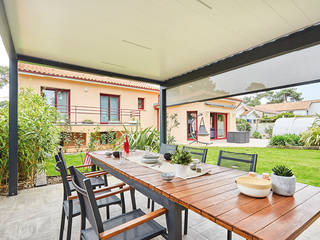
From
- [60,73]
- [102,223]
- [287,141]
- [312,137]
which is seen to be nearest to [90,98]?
[60,73]

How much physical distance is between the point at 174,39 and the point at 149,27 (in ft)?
1.54

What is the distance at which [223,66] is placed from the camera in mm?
3318

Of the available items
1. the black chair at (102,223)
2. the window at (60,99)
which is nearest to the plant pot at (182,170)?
the black chair at (102,223)

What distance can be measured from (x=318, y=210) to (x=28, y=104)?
494 centimetres

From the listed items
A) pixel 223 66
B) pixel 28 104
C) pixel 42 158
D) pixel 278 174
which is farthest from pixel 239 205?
pixel 28 104

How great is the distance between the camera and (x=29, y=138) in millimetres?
3408

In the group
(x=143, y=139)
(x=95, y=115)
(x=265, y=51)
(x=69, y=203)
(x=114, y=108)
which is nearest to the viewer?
(x=69, y=203)

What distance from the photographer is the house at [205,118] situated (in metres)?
9.57

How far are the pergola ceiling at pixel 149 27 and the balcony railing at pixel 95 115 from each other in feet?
13.8

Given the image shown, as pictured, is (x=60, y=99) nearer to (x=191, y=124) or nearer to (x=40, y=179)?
(x=40, y=179)

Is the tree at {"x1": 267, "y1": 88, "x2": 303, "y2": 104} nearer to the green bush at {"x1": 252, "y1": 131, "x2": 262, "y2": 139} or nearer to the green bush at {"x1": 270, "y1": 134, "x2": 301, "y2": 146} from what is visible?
the green bush at {"x1": 252, "y1": 131, "x2": 262, "y2": 139}

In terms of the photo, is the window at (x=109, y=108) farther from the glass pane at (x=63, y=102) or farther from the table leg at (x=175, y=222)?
the table leg at (x=175, y=222)

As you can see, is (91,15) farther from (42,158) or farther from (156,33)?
(42,158)

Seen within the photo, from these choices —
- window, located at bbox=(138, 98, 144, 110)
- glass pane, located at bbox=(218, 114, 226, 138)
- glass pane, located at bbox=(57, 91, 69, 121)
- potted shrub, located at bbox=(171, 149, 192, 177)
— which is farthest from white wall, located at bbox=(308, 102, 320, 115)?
glass pane, located at bbox=(57, 91, 69, 121)
